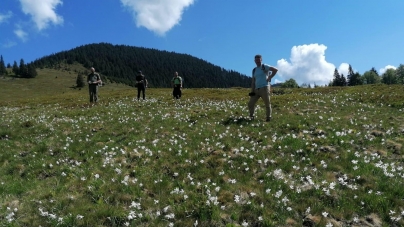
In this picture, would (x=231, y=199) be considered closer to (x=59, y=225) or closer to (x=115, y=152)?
(x=59, y=225)

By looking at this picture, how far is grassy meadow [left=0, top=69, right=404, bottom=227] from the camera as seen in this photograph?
7277mm

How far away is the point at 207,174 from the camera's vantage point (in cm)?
962

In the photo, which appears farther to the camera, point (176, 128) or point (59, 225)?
point (176, 128)

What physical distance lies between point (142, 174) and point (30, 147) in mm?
6850

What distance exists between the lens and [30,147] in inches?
534

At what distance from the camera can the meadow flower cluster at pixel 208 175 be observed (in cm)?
729

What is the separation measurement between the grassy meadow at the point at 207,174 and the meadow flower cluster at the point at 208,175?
0.11 feet

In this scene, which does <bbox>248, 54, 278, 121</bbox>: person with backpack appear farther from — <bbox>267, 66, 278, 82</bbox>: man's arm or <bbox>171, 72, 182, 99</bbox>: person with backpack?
<bbox>171, 72, 182, 99</bbox>: person with backpack

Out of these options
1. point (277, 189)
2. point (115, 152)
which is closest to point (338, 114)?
point (277, 189)

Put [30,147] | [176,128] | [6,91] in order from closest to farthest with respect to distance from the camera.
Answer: [30,147] → [176,128] → [6,91]

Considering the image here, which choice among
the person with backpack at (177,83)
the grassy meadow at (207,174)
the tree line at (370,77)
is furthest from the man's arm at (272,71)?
the tree line at (370,77)

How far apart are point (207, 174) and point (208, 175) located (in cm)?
9

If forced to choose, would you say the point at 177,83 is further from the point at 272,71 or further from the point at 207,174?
the point at 207,174

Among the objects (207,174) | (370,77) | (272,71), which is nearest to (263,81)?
(272,71)
